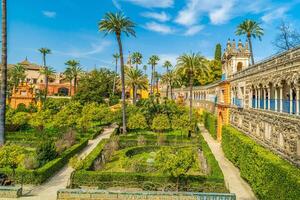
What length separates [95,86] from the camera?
81.8 meters

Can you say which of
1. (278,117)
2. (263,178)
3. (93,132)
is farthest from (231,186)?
(93,132)

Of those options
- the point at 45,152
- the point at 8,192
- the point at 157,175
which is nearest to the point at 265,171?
the point at 157,175

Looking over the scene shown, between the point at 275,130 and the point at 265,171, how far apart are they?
3.42 meters

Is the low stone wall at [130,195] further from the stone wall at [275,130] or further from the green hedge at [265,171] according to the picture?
the stone wall at [275,130]

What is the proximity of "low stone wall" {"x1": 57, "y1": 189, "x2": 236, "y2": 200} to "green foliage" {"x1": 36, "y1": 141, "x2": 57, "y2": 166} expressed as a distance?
8796 millimetres

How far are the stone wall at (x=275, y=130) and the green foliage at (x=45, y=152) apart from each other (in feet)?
58.2

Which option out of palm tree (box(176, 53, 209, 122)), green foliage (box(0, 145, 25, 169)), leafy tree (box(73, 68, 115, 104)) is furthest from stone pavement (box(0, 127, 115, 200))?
leafy tree (box(73, 68, 115, 104))

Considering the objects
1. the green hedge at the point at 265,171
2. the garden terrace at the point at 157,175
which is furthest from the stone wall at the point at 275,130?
the garden terrace at the point at 157,175

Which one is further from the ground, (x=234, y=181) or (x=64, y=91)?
(x=64, y=91)

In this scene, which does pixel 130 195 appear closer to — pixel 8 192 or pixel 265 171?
pixel 8 192

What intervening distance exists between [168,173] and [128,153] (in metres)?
12.2

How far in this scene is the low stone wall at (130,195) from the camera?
1853cm

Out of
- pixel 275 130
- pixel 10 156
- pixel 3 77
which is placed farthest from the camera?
pixel 3 77

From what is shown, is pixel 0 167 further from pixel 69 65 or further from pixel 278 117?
pixel 69 65
